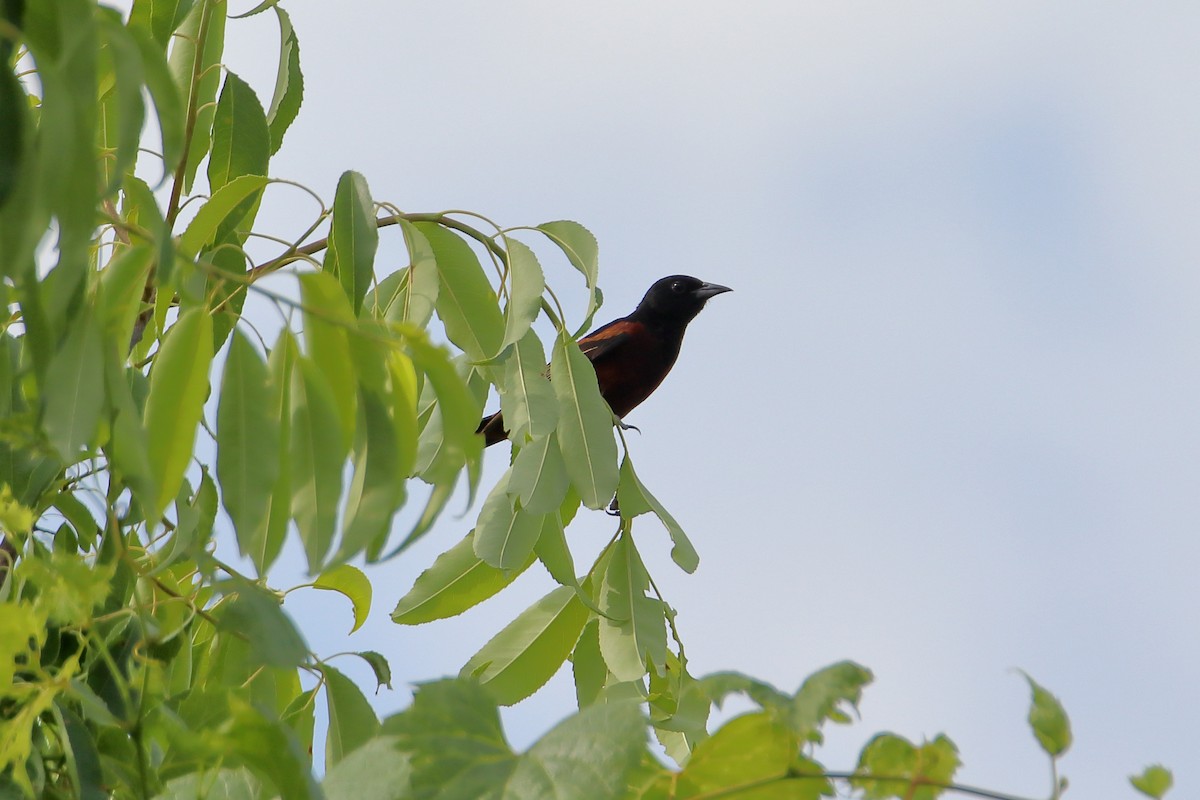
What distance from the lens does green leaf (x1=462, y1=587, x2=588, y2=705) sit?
2150mm

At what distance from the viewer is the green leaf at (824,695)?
843 millimetres

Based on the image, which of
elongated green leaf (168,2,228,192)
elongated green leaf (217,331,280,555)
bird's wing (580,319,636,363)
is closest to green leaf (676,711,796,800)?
elongated green leaf (217,331,280,555)

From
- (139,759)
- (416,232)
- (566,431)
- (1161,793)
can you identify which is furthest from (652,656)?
(1161,793)

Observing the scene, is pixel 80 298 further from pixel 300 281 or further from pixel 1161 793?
pixel 1161 793

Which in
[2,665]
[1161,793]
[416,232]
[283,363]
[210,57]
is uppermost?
[210,57]

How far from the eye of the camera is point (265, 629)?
115cm

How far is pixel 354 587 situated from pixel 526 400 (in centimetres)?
42

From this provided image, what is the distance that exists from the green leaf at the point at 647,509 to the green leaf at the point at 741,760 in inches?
45.6

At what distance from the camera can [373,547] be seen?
1.19m

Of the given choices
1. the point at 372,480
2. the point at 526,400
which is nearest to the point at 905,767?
the point at 372,480

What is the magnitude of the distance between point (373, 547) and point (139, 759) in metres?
0.27

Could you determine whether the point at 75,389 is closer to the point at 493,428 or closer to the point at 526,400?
the point at 526,400

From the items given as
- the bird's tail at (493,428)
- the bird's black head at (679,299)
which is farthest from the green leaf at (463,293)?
the bird's black head at (679,299)

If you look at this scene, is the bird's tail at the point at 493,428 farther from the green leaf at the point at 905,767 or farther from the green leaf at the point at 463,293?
the green leaf at the point at 905,767
